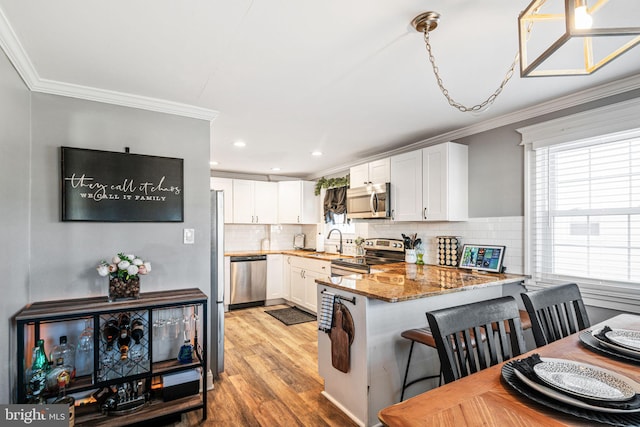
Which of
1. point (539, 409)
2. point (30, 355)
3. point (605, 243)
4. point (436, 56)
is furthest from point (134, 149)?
point (605, 243)

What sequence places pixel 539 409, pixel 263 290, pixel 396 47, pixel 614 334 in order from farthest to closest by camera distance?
pixel 263 290 → pixel 396 47 → pixel 614 334 → pixel 539 409

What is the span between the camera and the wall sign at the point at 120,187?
88.9 inches

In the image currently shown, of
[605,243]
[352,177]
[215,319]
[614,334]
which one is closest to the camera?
[614,334]

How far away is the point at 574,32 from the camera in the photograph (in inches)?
33.4

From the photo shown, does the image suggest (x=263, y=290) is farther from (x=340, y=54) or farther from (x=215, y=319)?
(x=340, y=54)

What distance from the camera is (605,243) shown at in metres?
2.37

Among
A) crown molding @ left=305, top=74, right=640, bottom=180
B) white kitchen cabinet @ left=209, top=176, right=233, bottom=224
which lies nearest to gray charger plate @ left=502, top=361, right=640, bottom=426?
crown molding @ left=305, top=74, right=640, bottom=180

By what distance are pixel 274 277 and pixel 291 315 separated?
86 cm

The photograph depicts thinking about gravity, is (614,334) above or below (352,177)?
below

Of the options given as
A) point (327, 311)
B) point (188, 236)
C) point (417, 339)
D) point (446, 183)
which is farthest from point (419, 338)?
point (188, 236)

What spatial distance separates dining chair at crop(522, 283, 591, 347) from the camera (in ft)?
5.18

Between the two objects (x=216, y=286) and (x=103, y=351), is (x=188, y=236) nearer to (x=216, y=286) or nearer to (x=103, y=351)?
(x=216, y=286)

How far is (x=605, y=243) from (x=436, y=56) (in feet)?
6.21

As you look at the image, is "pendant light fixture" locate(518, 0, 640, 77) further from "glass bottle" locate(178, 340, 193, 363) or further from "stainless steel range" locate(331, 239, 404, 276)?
"glass bottle" locate(178, 340, 193, 363)
